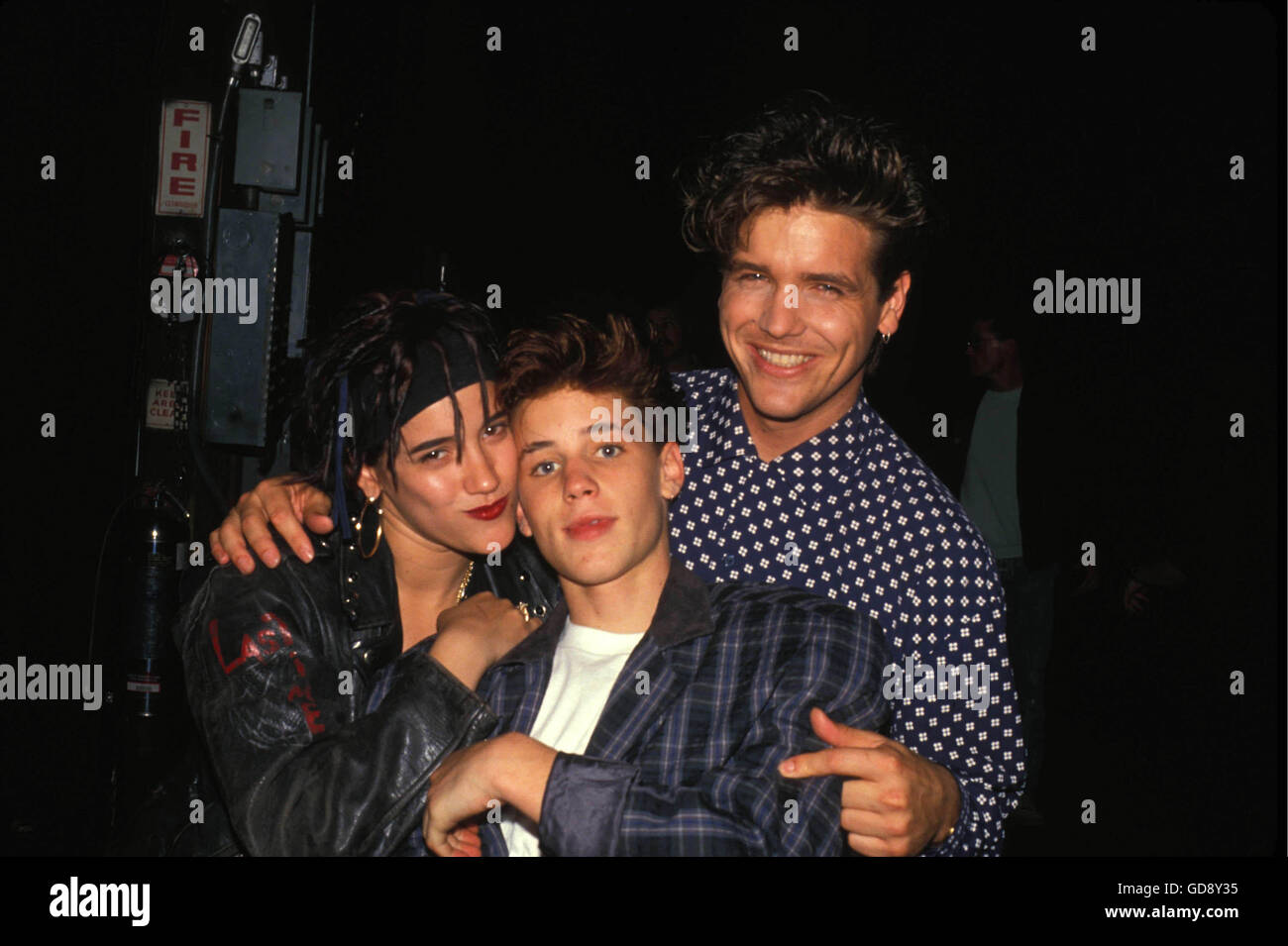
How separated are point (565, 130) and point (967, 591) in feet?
14.3

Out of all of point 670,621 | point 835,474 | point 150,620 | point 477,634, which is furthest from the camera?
point 150,620

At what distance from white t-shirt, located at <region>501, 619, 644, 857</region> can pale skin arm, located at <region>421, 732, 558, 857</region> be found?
0.10 meters

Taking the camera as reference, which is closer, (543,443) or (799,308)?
(543,443)

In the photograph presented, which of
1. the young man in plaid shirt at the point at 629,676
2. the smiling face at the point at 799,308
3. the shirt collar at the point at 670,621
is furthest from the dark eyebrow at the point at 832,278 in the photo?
the shirt collar at the point at 670,621

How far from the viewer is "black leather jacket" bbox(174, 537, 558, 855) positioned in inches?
88.0

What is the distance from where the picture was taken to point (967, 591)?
2652mm

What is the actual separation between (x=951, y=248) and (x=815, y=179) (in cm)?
304

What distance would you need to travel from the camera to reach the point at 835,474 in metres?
2.87

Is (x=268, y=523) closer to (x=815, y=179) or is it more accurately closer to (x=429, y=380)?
(x=429, y=380)

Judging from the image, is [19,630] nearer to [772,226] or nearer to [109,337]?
[109,337]

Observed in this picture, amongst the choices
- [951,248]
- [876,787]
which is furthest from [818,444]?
[951,248]

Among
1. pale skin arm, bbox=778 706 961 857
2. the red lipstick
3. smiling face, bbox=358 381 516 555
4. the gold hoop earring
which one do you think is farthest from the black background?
pale skin arm, bbox=778 706 961 857

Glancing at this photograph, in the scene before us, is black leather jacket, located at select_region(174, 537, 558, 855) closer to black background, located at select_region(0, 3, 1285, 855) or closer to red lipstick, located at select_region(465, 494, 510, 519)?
red lipstick, located at select_region(465, 494, 510, 519)
